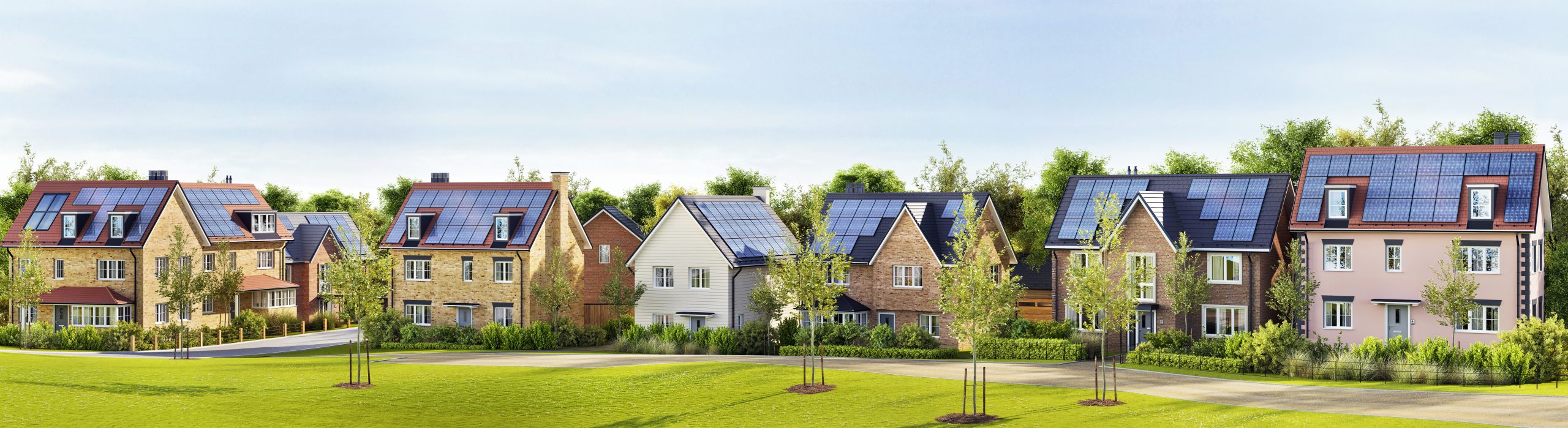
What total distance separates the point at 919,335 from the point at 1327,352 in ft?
52.7

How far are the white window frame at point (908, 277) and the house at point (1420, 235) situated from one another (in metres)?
16.3

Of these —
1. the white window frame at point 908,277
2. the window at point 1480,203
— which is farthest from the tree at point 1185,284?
the white window frame at point 908,277

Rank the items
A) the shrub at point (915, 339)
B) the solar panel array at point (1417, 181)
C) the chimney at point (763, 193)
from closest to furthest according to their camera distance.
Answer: the solar panel array at point (1417, 181) → the shrub at point (915, 339) → the chimney at point (763, 193)

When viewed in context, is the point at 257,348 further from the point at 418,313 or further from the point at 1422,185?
the point at 1422,185

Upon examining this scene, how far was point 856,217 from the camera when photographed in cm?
6519

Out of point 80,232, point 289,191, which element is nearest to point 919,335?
point 80,232

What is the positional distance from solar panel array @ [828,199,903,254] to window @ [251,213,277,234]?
111ft

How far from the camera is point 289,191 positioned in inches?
4879

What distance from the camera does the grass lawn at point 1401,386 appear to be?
40625 mm

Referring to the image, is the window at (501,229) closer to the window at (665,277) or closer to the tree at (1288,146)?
the window at (665,277)

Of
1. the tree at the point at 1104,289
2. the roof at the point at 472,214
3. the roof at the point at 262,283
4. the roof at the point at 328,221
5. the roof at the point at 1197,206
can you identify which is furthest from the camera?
the roof at the point at 328,221

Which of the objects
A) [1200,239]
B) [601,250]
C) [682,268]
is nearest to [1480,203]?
[1200,239]

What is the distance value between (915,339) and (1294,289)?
15.2m

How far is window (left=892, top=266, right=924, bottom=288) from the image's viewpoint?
201 feet
